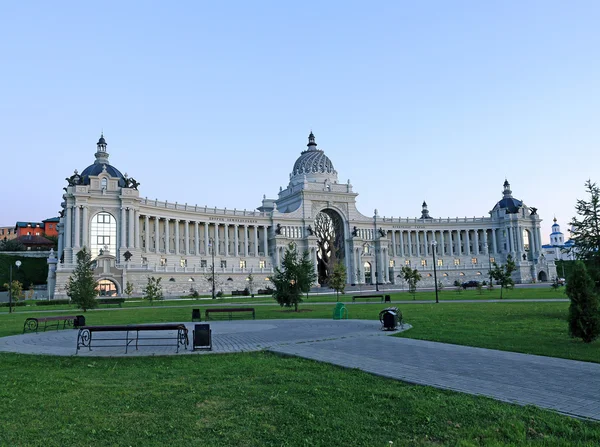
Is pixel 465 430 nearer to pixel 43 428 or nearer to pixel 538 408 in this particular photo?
pixel 538 408

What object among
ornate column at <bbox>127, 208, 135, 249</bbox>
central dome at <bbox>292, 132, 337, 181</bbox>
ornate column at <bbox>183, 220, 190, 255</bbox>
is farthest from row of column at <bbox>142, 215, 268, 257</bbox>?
central dome at <bbox>292, 132, 337, 181</bbox>

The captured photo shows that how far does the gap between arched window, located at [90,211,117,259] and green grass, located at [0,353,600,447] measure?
76.8m

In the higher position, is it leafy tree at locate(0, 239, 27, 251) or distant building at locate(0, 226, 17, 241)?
distant building at locate(0, 226, 17, 241)

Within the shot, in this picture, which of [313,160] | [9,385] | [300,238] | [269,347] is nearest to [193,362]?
[269,347]

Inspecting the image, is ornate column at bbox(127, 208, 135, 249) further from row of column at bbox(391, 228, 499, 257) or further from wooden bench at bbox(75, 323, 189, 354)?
row of column at bbox(391, 228, 499, 257)

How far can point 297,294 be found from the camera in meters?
37.8

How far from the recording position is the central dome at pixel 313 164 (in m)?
125

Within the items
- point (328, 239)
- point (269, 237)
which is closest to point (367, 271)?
point (328, 239)

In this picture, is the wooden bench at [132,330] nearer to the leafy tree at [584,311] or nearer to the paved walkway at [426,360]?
the paved walkway at [426,360]

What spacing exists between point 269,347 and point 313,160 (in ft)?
365

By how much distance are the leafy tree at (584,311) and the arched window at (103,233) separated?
79.9 metres

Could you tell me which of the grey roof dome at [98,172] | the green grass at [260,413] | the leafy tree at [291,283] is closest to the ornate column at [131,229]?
the grey roof dome at [98,172]

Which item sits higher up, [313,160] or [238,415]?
[313,160]

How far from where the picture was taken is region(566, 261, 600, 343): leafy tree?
16.3m
